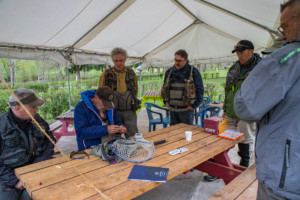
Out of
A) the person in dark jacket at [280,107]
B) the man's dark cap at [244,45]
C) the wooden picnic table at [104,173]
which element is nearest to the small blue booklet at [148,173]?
the wooden picnic table at [104,173]

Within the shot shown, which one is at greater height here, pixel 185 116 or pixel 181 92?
pixel 181 92

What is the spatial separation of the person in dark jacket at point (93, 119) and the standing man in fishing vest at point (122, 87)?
35.1 inches

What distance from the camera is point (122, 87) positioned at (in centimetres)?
316

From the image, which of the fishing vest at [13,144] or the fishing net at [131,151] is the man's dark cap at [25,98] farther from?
the fishing net at [131,151]

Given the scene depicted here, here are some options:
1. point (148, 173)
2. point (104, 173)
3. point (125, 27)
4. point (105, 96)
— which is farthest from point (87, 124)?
point (125, 27)

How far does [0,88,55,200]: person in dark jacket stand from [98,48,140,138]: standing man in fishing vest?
131cm

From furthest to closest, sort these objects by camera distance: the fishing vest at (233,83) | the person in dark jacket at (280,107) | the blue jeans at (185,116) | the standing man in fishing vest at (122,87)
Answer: the blue jeans at (185,116)
the standing man in fishing vest at (122,87)
the fishing vest at (233,83)
the person in dark jacket at (280,107)

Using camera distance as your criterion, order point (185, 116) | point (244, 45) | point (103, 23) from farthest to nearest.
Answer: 1. point (103, 23)
2. point (185, 116)
3. point (244, 45)

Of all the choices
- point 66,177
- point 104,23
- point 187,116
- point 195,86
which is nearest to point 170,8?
point 104,23

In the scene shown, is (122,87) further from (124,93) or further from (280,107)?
(280,107)

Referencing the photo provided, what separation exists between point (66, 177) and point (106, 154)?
0.36 metres

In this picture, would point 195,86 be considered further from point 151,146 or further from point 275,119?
point 275,119

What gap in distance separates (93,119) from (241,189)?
5.44 ft

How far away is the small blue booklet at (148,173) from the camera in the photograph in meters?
1.32
